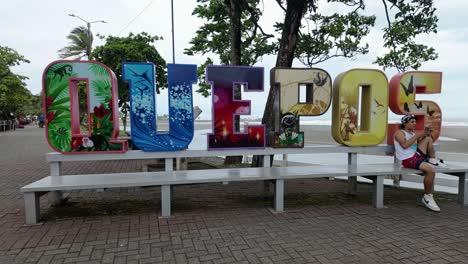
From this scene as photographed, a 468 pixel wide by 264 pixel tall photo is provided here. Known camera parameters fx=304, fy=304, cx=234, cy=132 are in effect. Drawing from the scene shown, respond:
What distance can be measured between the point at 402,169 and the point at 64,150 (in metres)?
5.43

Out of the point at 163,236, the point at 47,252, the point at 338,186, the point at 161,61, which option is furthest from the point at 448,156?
the point at 161,61

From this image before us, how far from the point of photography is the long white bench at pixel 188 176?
412cm

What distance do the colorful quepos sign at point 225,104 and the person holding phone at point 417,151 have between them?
27cm

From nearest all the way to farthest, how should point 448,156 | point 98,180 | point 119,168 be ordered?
point 98,180 → point 448,156 → point 119,168

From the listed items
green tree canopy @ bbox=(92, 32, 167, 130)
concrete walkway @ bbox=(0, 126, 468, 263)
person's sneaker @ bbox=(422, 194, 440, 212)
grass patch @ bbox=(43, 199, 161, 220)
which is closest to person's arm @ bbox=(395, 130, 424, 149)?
person's sneaker @ bbox=(422, 194, 440, 212)

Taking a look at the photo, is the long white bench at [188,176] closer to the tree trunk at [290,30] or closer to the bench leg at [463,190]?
the bench leg at [463,190]

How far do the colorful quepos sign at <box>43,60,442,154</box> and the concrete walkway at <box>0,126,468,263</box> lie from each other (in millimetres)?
1010

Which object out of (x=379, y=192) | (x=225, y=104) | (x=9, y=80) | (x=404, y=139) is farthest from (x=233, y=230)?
(x=9, y=80)

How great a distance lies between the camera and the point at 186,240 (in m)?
3.64

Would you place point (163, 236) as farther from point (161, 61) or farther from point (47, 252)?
point (161, 61)

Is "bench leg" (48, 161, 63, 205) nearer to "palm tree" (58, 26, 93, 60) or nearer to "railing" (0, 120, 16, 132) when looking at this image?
"palm tree" (58, 26, 93, 60)

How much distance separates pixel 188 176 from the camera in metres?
4.62

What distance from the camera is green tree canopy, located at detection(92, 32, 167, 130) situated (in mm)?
11828

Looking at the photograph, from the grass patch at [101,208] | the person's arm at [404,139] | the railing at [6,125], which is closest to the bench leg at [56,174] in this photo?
the grass patch at [101,208]
